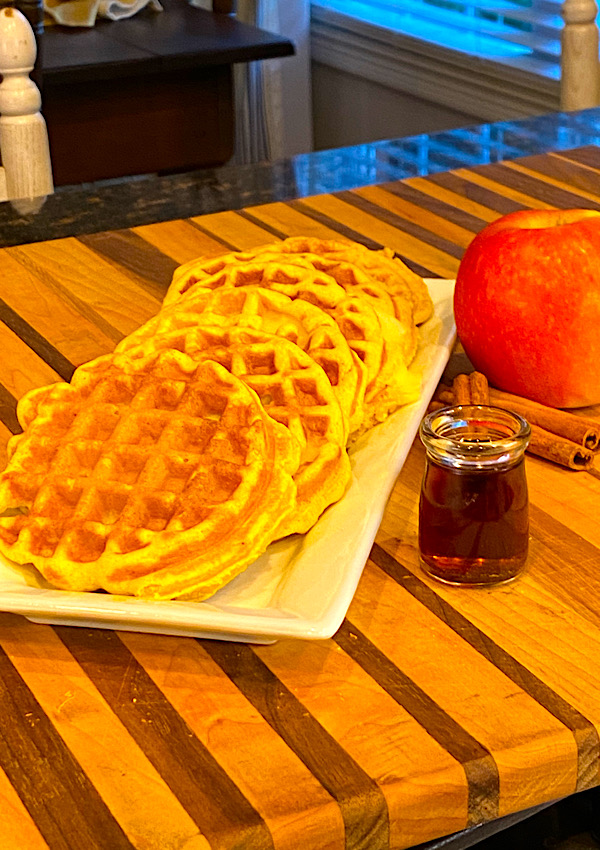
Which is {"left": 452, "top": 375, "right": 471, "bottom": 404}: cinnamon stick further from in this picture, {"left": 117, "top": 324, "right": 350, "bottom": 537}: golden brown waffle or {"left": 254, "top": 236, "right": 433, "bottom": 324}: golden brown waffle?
{"left": 117, "top": 324, "right": 350, "bottom": 537}: golden brown waffle

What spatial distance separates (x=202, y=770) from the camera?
82 cm

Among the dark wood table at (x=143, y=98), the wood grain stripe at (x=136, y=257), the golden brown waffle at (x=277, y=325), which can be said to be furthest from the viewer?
the dark wood table at (x=143, y=98)

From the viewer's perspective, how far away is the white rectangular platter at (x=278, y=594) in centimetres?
89

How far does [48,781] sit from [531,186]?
57.3 inches

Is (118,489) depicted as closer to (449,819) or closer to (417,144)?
(449,819)

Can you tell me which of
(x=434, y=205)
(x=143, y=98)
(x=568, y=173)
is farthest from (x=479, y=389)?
(x=143, y=98)

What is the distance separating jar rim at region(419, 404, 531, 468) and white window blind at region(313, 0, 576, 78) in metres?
3.26

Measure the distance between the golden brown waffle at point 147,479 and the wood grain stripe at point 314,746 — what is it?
61 millimetres

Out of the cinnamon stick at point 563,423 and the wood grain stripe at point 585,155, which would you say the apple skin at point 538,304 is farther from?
the wood grain stripe at point 585,155

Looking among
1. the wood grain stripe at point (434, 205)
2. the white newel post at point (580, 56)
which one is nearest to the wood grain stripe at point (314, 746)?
the wood grain stripe at point (434, 205)

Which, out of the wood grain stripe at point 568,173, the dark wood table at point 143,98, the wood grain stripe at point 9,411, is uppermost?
the wood grain stripe at point 568,173

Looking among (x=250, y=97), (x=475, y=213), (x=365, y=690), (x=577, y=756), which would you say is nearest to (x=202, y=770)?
(x=365, y=690)

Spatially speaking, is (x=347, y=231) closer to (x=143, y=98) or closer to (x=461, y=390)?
(x=461, y=390)

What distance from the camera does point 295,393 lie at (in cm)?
109
